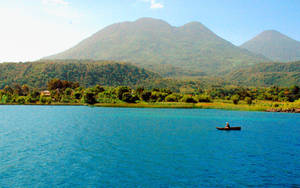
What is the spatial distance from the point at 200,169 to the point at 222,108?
5206 inches

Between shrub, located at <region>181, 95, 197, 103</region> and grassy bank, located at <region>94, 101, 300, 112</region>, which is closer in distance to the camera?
grassy bank, located at <region>94, 101, 300, 112</region>

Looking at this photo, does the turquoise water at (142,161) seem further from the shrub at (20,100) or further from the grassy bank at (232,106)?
the shrub at (20,100)

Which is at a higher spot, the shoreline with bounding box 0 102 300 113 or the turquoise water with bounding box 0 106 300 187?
the shoreline with bounding box 0 102 300 113

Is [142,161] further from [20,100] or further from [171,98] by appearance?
[20,100]

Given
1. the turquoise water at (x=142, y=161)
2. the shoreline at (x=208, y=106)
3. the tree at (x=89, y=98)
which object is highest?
the tree at (x=89, y=98)

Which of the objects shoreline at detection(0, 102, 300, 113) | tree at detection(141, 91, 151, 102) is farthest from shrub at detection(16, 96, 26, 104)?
tree at detection(141, 91, 151, 102)

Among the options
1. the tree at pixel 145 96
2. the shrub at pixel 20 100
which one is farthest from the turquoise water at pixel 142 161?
the shrub at pixel 20 100

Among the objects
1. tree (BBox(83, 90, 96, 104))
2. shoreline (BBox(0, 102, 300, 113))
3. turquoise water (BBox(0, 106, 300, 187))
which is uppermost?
tree (BBox(83, 90, 96, 104))

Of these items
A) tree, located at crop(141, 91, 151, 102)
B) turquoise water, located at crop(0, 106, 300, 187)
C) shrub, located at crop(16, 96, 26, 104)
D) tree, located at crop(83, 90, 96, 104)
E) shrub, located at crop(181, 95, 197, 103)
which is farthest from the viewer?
shrub, located at crop(16, 96, 26, 104)

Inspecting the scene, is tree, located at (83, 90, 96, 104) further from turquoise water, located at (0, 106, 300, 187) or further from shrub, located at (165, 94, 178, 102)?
turquoise water, located at (0, 106, 300, 187)

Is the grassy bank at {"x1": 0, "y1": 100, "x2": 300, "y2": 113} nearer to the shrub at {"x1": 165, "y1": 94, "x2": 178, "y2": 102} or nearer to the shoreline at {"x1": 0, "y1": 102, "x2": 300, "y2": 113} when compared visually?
the shoreline at {"x1": 0, "y1": 102, "x2": 300, "y2": 113}

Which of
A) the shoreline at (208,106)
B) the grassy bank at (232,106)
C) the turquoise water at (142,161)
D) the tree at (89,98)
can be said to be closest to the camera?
the turquoise water at (142,161)

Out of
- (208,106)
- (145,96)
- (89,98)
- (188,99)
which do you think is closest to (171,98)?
(188,99)

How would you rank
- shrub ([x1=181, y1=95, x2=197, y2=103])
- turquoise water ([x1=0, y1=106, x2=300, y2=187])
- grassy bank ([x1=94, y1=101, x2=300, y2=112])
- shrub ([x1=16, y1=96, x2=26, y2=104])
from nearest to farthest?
turquoise water ([x1=0, y1=106, x2=300, y2=187]) → grassy bank ([x1=94, y1=101, x2=300, y2=112]) → shrub ([x1=181, y1=95, x2=197, y2=103]) → shrub ([x1=16, y1=96, x2=26, y2=104])
